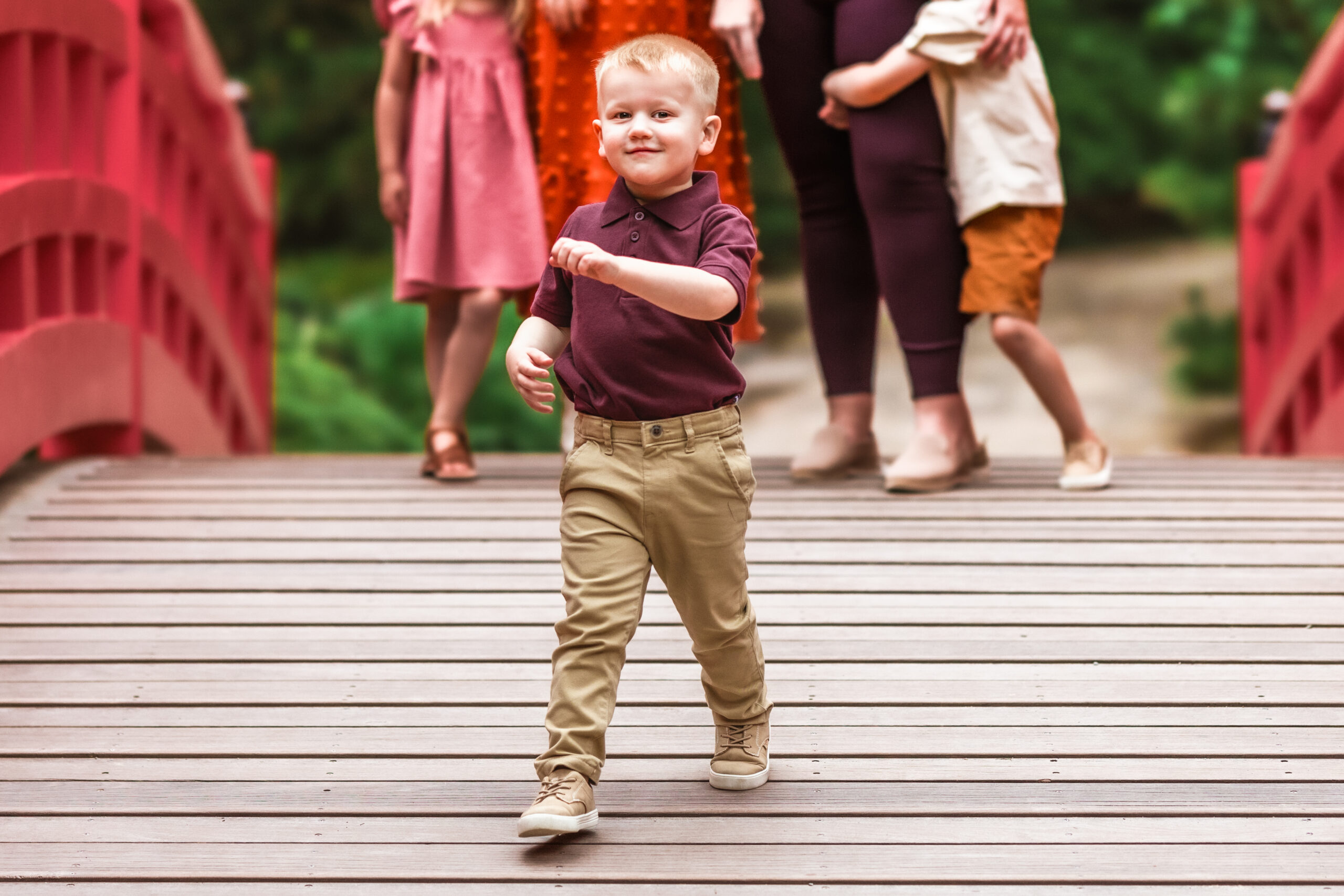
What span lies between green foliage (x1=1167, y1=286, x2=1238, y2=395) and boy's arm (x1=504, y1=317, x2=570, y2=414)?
946cm

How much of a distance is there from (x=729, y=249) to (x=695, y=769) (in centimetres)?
72

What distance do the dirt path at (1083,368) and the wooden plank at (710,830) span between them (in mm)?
6926

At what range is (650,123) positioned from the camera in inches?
69.5

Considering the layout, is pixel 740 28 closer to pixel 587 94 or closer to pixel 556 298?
pixel 587 94

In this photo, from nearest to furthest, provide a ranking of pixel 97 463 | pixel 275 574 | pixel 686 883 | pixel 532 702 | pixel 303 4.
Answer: pixel 686 883
pixel 532 702
pixel 275 574
pixel 97 463
pixel 303 4

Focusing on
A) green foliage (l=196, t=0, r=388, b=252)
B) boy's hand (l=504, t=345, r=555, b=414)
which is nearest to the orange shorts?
boy's hand (l=504, t=345, r=555, b=414)

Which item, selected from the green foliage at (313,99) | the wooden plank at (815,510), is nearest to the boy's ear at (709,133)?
the wooden plank at (815,510)

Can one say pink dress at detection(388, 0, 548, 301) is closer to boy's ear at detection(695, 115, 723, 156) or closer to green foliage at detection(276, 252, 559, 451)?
boy's ear at detection(695, 115, 723, 156)

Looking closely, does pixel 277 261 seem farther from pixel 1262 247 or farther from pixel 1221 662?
pixel 1221 662

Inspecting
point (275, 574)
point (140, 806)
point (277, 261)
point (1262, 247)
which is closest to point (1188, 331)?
point (1262, 247)

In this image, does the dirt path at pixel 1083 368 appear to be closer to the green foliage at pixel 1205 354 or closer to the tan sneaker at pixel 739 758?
the green foliage at pixel 1205 354

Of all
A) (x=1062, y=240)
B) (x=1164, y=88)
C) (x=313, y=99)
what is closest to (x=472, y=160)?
(x=313, y=99)

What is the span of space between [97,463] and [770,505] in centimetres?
158

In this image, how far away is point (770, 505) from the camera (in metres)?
2.98
